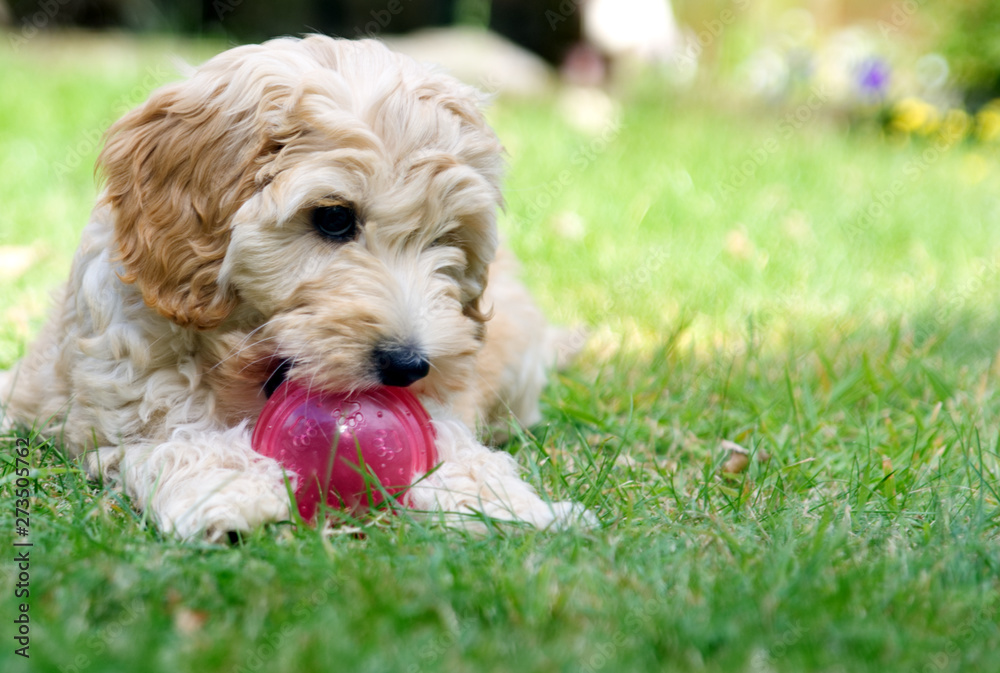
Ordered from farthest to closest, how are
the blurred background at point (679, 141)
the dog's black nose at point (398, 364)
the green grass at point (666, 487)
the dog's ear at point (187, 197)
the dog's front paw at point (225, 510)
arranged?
the blurred background at point (679, 141), the dog's ear at point (187, 197), the dog's black nose at point (398, 364), the dog's front paw at point (225, 510), the green grass at point (666, 487)

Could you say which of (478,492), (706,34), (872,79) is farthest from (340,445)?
(706,34)

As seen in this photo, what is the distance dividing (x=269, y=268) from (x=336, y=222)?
21 centimetres

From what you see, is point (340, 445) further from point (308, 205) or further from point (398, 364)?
point (308, 205)

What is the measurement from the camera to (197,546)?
2.26 m

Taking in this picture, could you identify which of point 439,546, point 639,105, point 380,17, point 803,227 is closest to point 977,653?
point 439,546

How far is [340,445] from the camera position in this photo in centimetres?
255

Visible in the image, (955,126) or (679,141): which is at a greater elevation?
(955,126)

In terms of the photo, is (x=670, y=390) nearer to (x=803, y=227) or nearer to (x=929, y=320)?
(x=929, y=320)

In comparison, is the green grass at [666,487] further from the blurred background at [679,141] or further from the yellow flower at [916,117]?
the yellow flower at [916,117]

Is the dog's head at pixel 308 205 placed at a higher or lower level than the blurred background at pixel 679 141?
higher

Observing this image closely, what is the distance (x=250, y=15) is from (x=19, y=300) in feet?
26.5

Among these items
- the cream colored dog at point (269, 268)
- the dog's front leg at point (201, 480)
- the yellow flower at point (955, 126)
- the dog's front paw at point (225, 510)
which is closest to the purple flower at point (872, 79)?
the yellow flower at point (955, 126)

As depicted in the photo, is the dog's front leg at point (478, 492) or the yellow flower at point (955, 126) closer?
the dog's front leg at point (478, 492)

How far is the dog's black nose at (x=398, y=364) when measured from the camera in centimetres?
251
